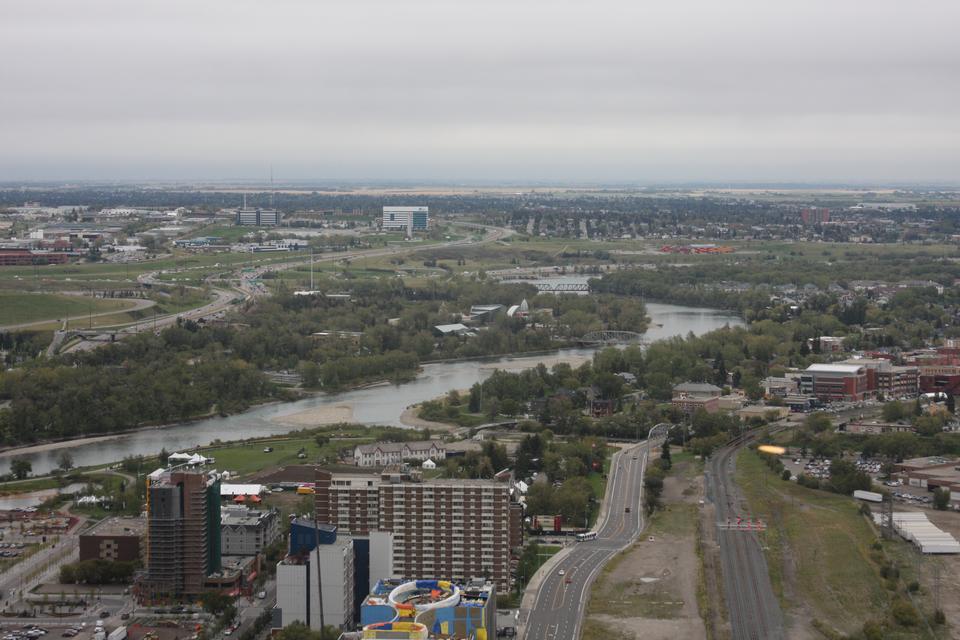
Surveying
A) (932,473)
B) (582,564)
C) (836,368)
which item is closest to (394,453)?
(582,564)

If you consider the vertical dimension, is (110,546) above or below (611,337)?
above

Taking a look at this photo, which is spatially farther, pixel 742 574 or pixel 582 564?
pixel 582 564

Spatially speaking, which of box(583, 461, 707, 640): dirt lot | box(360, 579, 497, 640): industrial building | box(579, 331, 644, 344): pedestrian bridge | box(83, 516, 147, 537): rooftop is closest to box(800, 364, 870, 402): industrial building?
box(579, 331, 644, 344): pedestrian bridge

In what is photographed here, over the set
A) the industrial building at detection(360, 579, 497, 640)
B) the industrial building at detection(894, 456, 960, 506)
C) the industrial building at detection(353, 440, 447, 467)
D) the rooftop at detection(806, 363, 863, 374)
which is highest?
the industrial building at detection(360, 579, 497, 640)

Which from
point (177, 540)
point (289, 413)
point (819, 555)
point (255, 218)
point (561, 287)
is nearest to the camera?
point (177, 540)

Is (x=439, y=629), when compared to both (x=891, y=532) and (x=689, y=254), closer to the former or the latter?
(x=891, y=532)

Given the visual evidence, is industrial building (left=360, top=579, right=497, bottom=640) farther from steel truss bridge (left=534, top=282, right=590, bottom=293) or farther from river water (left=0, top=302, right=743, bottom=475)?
steel truss bridge (left=534, top=282, right=590, bottom=293)

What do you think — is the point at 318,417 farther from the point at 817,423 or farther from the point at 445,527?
the point at 445,527
